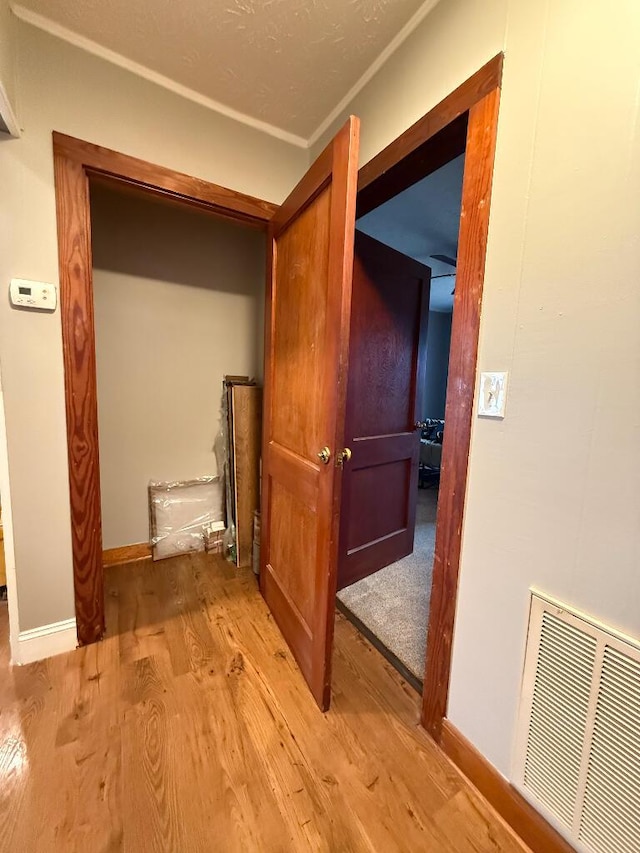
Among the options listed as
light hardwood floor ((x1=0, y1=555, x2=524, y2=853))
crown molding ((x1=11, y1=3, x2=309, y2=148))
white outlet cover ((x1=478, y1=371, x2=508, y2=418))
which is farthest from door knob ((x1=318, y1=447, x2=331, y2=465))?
crown molding ((x1=11, y1=3, x2=309, y2=148))

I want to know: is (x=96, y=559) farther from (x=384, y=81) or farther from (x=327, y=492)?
(x=384, y=81)

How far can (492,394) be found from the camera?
3.32ft

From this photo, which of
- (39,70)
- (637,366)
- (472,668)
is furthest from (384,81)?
(472,668)

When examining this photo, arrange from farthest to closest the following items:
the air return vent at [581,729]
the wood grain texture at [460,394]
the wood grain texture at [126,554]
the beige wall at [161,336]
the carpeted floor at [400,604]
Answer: the wood grain texture at [126,554] → the beige wall at [161,336] → the carpeted floor at [400,604] → the wood grain texture at [460,394] → the air return vent at [581,729]

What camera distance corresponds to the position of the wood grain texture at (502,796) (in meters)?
0.91

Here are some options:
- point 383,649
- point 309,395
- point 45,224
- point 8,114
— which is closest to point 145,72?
point 8,114

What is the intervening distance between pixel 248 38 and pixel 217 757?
100 inches

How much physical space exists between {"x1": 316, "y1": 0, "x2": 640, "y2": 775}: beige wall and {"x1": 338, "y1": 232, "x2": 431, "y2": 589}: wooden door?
93 cm

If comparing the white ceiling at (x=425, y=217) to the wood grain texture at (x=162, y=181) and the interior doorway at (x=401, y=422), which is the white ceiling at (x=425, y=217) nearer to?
the interior doorway at (x=401, y=422)

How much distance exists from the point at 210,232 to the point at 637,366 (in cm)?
242

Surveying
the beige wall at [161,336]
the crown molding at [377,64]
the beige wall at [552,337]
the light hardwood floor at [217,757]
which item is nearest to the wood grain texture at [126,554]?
the beige wall at [161,336]

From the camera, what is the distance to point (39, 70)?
1.30 metres

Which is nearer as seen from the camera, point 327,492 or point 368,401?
point 327,492

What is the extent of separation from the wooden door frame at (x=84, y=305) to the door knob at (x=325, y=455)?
40.3 inches
